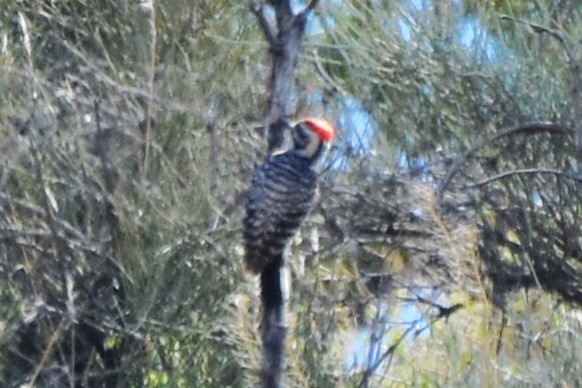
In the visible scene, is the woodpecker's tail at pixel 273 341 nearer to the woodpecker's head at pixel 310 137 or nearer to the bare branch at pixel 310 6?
the woodpecker's head at pixel 310 137

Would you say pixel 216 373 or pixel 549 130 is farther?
pixel 216 373

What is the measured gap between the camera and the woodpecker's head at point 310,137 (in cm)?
471

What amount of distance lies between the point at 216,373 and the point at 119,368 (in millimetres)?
321

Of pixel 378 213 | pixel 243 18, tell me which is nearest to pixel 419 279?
pixel 378 213

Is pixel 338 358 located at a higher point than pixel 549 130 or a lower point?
lower

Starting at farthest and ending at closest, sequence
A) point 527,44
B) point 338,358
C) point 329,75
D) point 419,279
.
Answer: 1. point 329,75
2. point 419,279
3. point 527,44
4. point 338,358

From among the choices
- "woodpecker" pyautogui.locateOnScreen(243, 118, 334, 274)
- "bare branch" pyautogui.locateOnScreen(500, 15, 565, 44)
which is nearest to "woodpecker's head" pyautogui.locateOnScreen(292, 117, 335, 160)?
"woodpecker" pyautogui.locateOnScreen(243, 118, 334, 274)

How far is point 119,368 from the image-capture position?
5.54 m

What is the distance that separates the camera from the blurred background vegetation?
520 cm

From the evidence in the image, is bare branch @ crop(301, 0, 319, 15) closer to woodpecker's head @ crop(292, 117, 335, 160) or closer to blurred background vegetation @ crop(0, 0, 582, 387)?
woodpecker's head @ crop(292, 117, 335, 160)

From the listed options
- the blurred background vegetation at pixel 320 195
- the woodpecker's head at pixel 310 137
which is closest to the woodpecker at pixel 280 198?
the woodpecker's head at pixel 310 137

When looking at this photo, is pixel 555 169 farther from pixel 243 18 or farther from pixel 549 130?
pixel 243 18

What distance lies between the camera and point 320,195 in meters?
5.42

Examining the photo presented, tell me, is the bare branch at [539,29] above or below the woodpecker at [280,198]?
above
